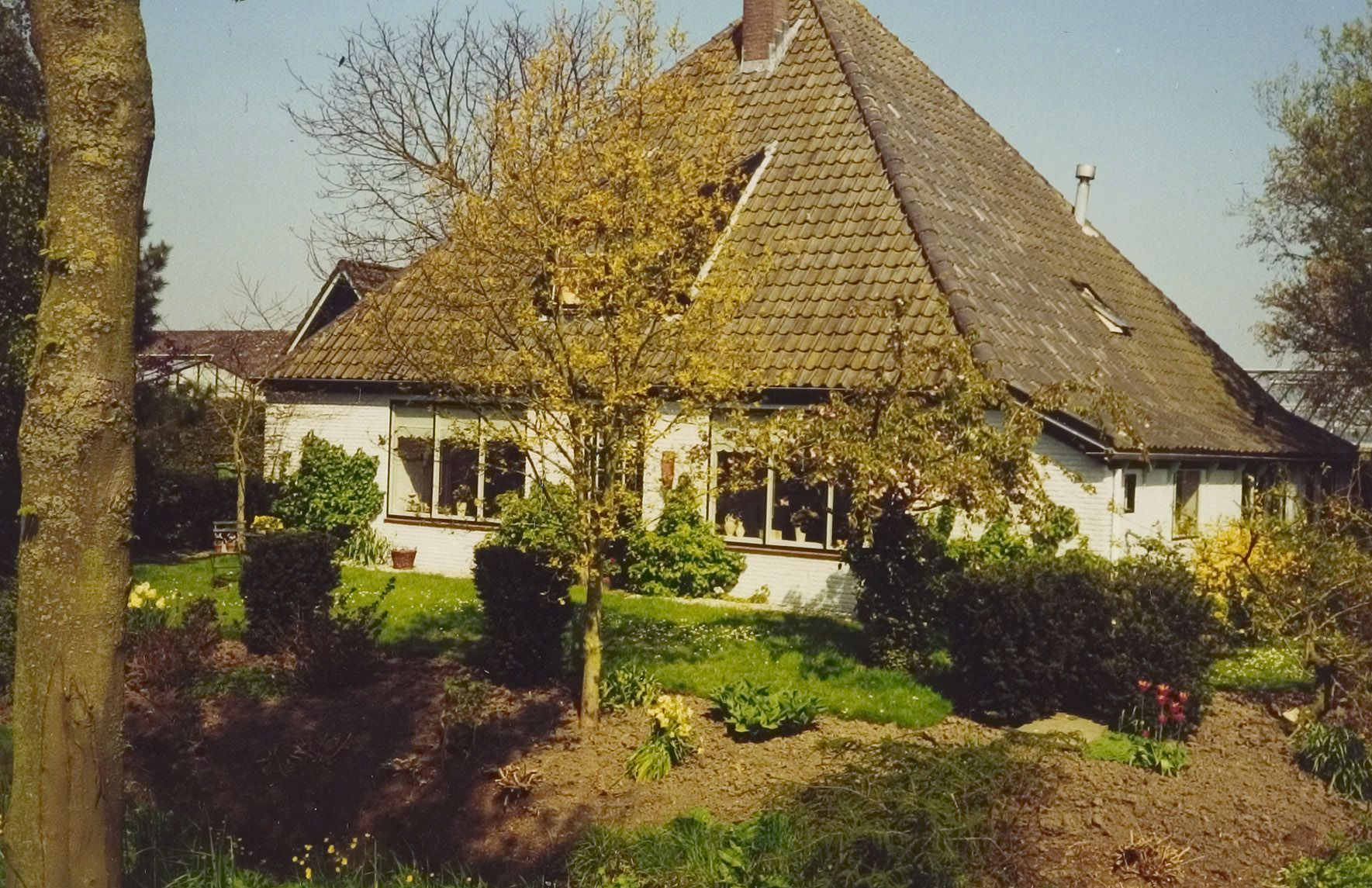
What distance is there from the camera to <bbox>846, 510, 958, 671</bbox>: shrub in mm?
12289

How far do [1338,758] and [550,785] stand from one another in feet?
19.6

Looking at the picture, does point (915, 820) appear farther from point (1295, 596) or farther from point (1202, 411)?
point (1202, 411)

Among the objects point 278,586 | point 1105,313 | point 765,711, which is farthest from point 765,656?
point 1105,313

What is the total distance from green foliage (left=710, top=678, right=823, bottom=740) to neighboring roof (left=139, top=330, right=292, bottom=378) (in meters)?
15.6

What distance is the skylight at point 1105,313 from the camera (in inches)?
832

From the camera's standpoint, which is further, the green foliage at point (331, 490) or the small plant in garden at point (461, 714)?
the green foliage at point (331, 490)

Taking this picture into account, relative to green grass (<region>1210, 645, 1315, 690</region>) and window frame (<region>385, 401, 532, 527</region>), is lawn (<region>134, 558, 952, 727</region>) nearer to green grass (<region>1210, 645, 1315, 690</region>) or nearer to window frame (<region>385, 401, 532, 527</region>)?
window frame (<region>385, 401, 532, 527</region>)

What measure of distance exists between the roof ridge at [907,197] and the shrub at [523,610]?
499 cm

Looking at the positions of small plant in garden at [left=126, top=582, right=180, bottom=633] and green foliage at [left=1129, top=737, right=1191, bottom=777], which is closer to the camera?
green foliage at [left=1129, top=737, right=1191, bottom=777]

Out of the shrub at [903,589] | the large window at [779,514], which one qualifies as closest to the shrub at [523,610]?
the shrub at [903,589]

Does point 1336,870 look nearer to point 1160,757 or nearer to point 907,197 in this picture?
Answer: point 1160,757

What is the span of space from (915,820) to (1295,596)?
5.95 metres

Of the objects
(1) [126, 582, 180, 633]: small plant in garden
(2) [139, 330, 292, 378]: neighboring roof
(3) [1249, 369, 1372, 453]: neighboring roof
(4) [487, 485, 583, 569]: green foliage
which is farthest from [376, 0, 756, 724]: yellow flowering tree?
(3) [1249, 369, 1372, 453]: neighboring roof

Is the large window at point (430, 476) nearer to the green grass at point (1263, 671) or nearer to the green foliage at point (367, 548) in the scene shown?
the green foliage at point (367, 548)
